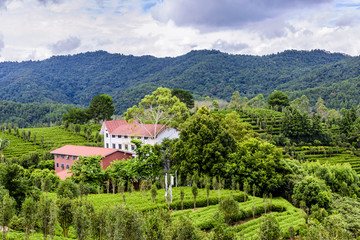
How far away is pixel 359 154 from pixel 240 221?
144 feet

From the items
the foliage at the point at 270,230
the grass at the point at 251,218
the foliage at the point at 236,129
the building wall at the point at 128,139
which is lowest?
the grass at the point at 251,218

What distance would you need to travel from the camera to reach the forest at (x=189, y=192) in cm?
1291

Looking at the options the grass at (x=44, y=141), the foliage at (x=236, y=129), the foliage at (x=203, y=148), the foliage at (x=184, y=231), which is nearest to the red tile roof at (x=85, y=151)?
the foliage at (x=203, y=148)

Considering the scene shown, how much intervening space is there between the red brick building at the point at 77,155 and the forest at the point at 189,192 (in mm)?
2740

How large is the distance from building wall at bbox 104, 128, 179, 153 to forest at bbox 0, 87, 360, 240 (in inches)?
105

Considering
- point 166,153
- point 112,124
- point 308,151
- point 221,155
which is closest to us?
point 221,155

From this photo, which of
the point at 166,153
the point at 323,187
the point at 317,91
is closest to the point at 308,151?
the point at 323,187

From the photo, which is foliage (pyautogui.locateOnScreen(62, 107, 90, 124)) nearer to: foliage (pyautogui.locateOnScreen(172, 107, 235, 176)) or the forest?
the forest

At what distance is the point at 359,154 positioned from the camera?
181 ft

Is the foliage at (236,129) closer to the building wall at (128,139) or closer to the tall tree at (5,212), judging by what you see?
the building wall at (128,139)

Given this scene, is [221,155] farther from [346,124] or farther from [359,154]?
[346,124]

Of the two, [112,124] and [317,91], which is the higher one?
[317,91]

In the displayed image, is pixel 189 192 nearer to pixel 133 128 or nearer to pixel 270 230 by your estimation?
pixel 270 230

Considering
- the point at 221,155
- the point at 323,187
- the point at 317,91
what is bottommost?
the point at 323,187
